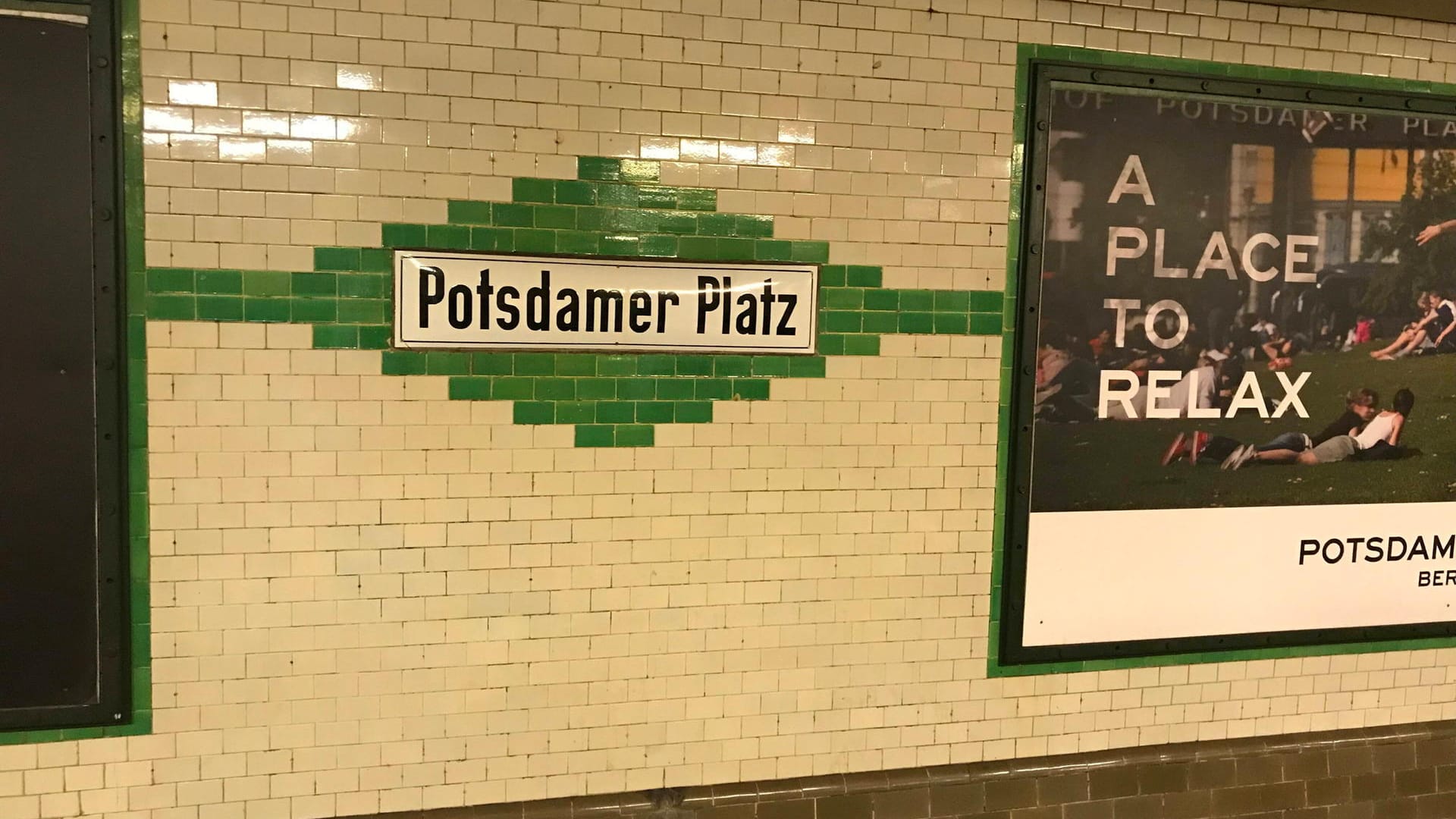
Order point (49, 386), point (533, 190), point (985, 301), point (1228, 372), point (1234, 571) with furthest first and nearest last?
point (1234, 571)
point (1228, 372)
point (985, 301)
point (533, 190)
point (49, 386)

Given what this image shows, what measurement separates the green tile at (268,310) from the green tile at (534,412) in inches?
27.0

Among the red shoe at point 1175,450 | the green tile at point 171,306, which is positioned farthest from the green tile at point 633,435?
the red shoe at point 1175,450

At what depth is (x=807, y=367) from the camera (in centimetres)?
322

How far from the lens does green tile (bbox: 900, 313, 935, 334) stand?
3275 millimetres

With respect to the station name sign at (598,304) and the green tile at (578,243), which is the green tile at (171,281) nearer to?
the station name sign at (598,304)

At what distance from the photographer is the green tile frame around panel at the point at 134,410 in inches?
109

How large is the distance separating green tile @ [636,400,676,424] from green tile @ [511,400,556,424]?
0.26 meters

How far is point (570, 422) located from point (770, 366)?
2.14ft

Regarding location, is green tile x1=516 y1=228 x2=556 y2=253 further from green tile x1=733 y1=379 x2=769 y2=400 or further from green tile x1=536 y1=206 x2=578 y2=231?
green tile x1=733 y1=379 x2=769 y2=400

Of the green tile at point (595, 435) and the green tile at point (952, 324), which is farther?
the green tile at point (952, 324)

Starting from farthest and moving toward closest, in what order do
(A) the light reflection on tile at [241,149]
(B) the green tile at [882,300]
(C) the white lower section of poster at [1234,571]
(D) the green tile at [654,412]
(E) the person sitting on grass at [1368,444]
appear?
(E) the person sitting on grass at [1368,444] → (C) the white lower section of poster at [1234,571] → (B) the green tile at [882,300] → (D) the green tile at [654,412] → (A) the light reflection on tile at [241,149]

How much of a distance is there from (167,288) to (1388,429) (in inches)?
161

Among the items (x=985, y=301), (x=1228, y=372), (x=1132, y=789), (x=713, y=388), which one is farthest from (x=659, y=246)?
(x=1132, y=789)

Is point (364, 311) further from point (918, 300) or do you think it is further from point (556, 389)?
A: point (918, 300)
